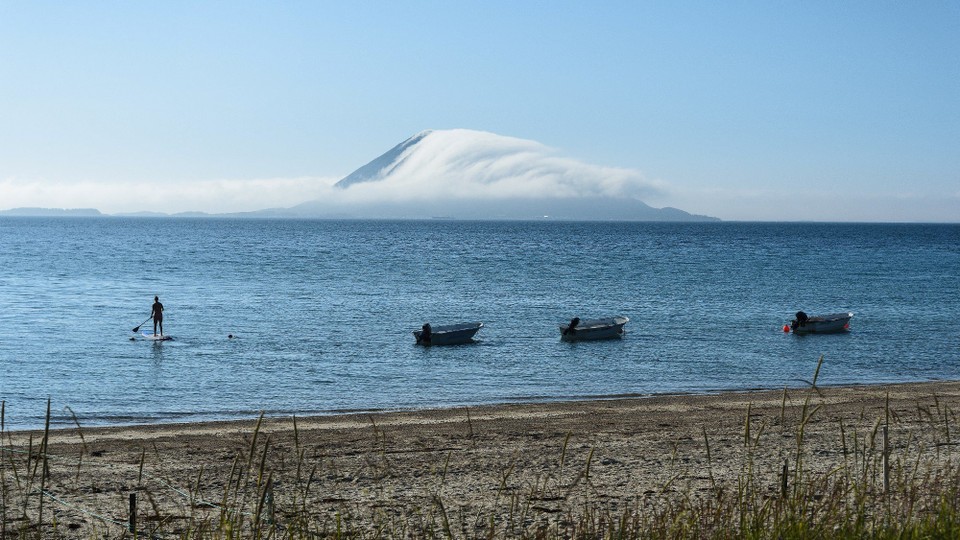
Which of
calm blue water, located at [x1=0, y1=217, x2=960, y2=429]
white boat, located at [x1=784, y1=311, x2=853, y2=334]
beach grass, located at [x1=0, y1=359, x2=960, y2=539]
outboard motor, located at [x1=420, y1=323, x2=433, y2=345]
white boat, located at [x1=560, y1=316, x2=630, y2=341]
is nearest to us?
beach grass, located at [x1=0, y1=359, x2=960, y2=539]

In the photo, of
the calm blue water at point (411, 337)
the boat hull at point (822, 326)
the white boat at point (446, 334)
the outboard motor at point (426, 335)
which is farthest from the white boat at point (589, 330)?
the boat hull at point (822, 326)

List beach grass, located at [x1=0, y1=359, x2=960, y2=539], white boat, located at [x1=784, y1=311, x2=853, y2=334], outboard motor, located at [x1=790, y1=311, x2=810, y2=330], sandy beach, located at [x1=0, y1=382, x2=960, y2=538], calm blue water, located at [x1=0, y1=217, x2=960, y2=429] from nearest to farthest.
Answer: beach grass, located at [x1=0, y1=359, x2=960, y2=539] → sandy beach, located at [x1=0, y1=382, x2=960, y2=538] → calm blue water, located at [x1=0, y1=217, x2=960, y2=429] → white boat, located at [x1=784, y1=311, x2=853, y2=334] → outboard motor, located at [x1=790, y1=311, x2=810, y2=330]

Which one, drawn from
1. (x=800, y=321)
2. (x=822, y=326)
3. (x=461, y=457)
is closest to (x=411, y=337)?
(x=800, y=321)

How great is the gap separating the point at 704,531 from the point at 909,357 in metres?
33.2

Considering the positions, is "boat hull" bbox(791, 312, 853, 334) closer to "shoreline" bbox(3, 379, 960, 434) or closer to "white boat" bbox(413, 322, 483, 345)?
"shoreline" bbox(3, 379, 960, 434)

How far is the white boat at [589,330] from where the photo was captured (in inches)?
1570

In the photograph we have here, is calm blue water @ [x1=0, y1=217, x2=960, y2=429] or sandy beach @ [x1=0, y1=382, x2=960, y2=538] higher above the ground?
sandy beach @ [x1=0, y1=382, x2=960, y2=538]

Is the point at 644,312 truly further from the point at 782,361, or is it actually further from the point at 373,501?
the point at 373,501

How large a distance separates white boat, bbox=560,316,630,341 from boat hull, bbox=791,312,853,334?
29.3ft

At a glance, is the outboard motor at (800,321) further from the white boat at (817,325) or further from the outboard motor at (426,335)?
the outboard motor at (426,335)

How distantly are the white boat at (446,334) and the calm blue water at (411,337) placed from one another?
112cm

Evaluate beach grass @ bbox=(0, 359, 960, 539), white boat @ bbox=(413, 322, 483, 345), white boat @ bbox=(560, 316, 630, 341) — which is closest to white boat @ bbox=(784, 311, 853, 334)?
white boat @ bbox=(560, 316, 630, 341)

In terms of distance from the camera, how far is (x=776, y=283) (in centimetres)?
7419

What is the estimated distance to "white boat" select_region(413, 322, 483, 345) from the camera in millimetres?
38406
